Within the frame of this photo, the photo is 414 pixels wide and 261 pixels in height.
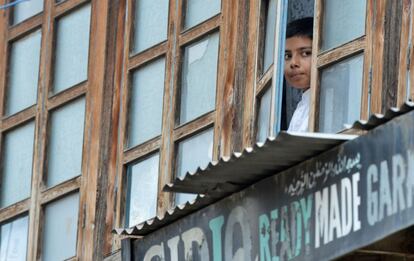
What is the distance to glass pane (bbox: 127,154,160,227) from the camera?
43.0 feet

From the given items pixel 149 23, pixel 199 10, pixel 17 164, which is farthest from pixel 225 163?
pixel 17 164

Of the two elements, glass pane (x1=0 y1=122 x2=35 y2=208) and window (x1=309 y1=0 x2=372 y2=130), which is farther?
glass pane (x1=0 y1=122 x2=35 y2=208)

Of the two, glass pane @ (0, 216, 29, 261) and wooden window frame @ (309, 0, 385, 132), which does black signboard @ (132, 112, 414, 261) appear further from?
glass pane @ (0, 216, 29, 261)

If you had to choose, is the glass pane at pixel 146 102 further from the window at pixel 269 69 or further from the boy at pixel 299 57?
the boy at pixel 299 57

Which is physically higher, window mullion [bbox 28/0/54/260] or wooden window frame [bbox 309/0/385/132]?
window mullion [bbox 28/0/54/260]

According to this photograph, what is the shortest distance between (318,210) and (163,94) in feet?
12.1

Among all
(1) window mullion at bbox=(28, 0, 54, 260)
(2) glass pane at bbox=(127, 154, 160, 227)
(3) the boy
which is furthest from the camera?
(1) window mullion at bbox=(28, 0, 54, 260)

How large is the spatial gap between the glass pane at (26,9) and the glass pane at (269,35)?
10.3 ft

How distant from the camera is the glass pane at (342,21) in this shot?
35.6 feet

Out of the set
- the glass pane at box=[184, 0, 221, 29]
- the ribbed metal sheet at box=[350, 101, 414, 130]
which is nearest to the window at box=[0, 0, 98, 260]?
the glass pane at box=[184, 0, 221, 29]

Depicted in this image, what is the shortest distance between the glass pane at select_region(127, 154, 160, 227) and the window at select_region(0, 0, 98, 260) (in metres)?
0.58

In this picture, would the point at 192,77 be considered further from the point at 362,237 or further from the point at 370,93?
the point at 362,237

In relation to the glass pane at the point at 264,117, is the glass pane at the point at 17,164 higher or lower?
higher

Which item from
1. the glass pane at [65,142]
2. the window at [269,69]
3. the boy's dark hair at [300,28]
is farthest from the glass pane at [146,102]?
the boy's dark hair at [300,28]
